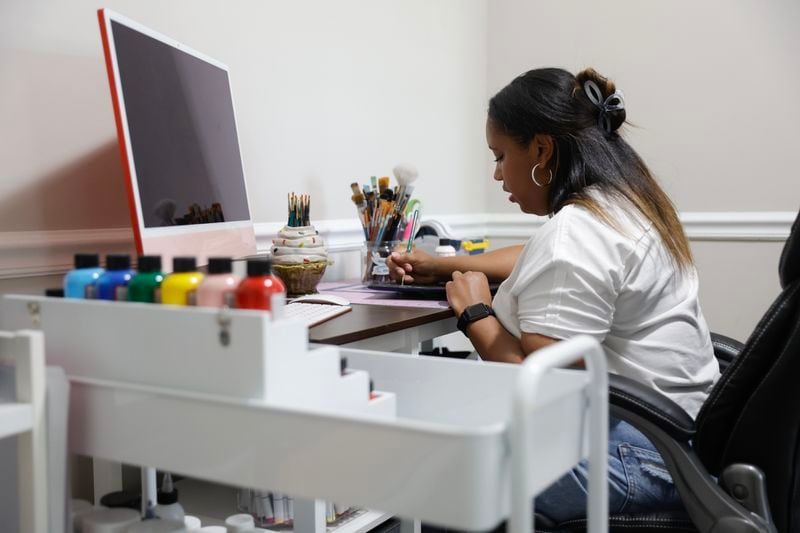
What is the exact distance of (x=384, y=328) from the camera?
3.99 feet

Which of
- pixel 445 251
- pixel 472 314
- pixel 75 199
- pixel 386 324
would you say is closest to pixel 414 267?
pixel 445 251

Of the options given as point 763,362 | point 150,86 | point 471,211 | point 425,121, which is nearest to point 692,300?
point 763,362

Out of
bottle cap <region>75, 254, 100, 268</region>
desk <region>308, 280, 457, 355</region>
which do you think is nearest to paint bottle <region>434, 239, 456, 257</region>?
desk <region>308, 280, 457, 355</region>

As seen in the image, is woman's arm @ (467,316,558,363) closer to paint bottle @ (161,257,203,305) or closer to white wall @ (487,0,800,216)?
paint bottle @ (161,257,203,305)

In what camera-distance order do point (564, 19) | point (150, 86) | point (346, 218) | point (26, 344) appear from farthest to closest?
point (564, 19), point (346, 218), point (150, 86), point (26, 344)

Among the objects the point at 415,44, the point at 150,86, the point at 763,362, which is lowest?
the point at 763,362

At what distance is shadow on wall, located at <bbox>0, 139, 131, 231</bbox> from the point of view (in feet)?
4.15

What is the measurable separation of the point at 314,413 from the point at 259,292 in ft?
0.48

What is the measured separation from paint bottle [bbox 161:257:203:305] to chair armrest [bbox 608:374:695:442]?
0.58 m

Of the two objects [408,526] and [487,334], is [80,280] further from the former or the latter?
[408,526]

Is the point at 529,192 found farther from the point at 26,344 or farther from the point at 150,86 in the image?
the point at 26,344

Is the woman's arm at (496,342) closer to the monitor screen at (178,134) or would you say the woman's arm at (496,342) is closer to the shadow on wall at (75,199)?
the monitor screen at (178,134)

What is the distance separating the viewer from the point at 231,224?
4.92 ft

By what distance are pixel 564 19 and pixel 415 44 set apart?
0.67m
